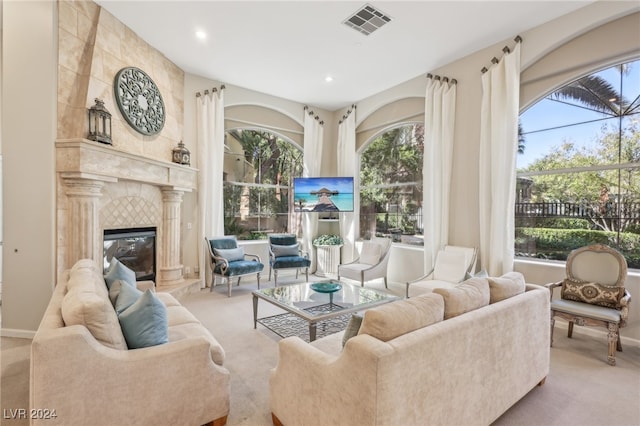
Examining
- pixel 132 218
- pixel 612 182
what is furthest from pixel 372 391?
pixel 132 218

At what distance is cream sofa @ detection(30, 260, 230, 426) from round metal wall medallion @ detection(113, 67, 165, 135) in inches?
110

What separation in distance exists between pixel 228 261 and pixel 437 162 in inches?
142

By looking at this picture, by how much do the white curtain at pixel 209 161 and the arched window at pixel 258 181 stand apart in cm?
49

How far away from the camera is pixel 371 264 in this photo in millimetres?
5258

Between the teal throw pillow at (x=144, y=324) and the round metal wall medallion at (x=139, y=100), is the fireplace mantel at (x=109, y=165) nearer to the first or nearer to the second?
the round metal wall medallion at (x=139, y=100)

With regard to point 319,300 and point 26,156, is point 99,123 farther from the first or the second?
point 319,300

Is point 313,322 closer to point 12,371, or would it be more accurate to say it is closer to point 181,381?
point 181,381

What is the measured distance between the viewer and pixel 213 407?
6.02ft

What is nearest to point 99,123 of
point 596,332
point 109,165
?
point 109,165

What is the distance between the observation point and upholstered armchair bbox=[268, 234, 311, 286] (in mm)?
5258

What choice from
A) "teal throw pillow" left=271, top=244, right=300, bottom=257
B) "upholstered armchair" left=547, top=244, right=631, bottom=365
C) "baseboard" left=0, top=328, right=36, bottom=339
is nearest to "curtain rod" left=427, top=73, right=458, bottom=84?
"upholstered armchair" left=547, top=244, right=631, bottom=365

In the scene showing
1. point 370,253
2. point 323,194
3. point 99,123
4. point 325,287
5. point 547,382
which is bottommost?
point 547,382

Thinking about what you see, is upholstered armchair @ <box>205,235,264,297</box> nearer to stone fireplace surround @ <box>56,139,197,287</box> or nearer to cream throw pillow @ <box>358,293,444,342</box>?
stone fireplace surround @ <box>56,139,197,287</box>

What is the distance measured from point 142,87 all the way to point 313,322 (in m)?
3.84
